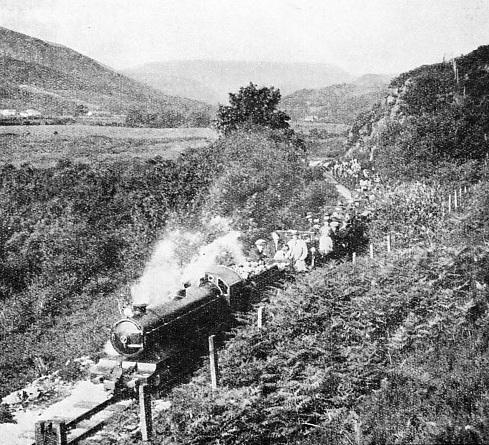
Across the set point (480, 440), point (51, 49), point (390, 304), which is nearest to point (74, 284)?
point (390, 304)

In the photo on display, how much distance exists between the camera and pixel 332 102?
116125 millimetres

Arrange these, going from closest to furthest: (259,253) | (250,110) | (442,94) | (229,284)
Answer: (229,284)
(259,253)
(250,110)
(442,94)

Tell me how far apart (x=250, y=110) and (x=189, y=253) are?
18.4 meters

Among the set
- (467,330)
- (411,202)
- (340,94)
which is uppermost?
(340,94)

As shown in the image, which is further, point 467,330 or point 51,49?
point 51,49

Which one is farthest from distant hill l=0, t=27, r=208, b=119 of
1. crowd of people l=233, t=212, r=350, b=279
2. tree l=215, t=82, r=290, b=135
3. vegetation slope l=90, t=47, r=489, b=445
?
vegetation slope l=90, t=47, r=489, b=445

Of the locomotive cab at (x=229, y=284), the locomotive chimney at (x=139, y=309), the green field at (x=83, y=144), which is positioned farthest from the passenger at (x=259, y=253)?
the green field at (x=83, y=144)

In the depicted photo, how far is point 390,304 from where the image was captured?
11.8 meters

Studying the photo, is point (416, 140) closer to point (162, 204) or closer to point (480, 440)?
point (162, 204)

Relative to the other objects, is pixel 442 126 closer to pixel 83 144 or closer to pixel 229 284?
pixel 83 144

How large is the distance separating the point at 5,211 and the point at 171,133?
854 inches

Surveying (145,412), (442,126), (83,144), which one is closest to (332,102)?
(442,126)

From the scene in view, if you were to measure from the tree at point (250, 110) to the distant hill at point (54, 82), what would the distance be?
17144mm

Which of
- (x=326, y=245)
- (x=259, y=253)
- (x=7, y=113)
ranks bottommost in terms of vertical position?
(x=259, y=253)
